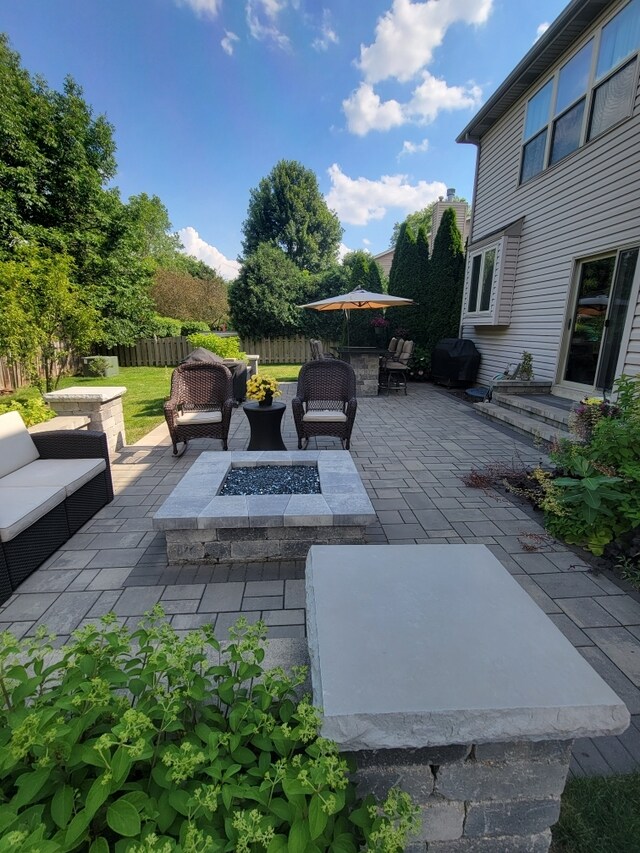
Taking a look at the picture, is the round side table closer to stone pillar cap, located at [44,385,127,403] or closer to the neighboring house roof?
stone pillar cap, located at [44,385,127,403]

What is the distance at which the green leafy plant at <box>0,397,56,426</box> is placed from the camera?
3627 mm

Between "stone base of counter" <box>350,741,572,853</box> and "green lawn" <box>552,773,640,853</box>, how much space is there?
0.38 metres

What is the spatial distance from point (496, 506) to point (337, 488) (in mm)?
1481

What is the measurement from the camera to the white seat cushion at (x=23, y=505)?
2125 millimetres

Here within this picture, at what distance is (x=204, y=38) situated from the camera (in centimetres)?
717

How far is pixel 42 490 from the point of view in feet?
8.25

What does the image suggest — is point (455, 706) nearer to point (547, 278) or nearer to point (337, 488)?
point (337, 488)

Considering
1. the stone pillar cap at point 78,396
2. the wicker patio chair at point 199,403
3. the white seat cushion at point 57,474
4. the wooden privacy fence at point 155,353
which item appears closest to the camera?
the white seat cushion at point 57,474

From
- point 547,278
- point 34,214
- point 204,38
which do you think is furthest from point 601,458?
point 34,214

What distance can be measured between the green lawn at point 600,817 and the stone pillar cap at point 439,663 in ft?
2.05

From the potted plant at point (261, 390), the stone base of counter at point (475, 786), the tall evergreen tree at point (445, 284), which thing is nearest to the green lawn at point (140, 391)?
the potted plant at point (261, 390)

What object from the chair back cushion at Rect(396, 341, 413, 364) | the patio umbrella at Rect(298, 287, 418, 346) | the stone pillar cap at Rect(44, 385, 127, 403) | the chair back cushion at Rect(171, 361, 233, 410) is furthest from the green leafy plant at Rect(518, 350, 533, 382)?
the stone pillar cap at Rect(44, 385, 127, 403)

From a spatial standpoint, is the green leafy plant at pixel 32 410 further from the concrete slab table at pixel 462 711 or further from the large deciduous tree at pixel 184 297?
the large deciduous tree at pixel 184 297

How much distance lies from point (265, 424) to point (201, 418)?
2.70 ft
